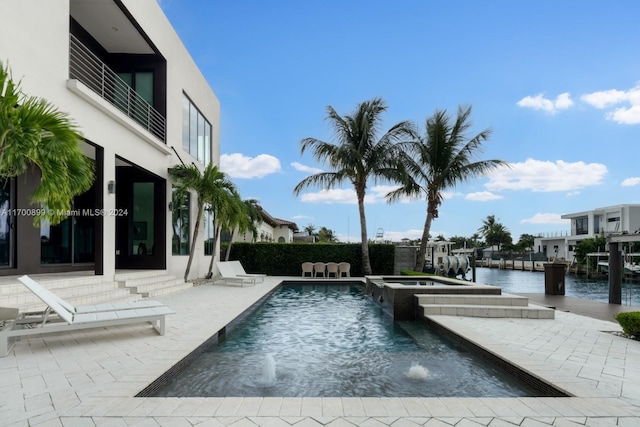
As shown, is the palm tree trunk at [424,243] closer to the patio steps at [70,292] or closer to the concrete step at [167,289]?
the concrete step at [167,289]

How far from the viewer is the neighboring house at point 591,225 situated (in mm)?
47250

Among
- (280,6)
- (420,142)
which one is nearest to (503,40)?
(420,142)

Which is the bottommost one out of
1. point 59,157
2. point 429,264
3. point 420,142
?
point 429,264

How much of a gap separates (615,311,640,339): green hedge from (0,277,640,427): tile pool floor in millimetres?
227

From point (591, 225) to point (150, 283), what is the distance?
56.3 meters

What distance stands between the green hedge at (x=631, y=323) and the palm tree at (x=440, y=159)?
11.6 m

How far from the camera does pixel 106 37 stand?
12820mm

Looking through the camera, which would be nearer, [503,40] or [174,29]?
[503,40]

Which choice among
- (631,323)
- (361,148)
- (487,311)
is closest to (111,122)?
(487,311)

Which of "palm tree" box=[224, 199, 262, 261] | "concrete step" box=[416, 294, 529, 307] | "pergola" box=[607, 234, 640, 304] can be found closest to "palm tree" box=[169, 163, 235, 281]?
"palm tree" box=[224, 199, 262, 261]

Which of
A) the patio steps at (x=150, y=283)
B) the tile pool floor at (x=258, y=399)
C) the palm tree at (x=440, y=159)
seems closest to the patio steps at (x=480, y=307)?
the tile pool floor at (x=258, y=399)

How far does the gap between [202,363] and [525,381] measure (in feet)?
12.3

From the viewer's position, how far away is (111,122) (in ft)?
34.4

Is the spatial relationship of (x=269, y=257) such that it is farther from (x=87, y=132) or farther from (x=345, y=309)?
(x=87, y=132)
